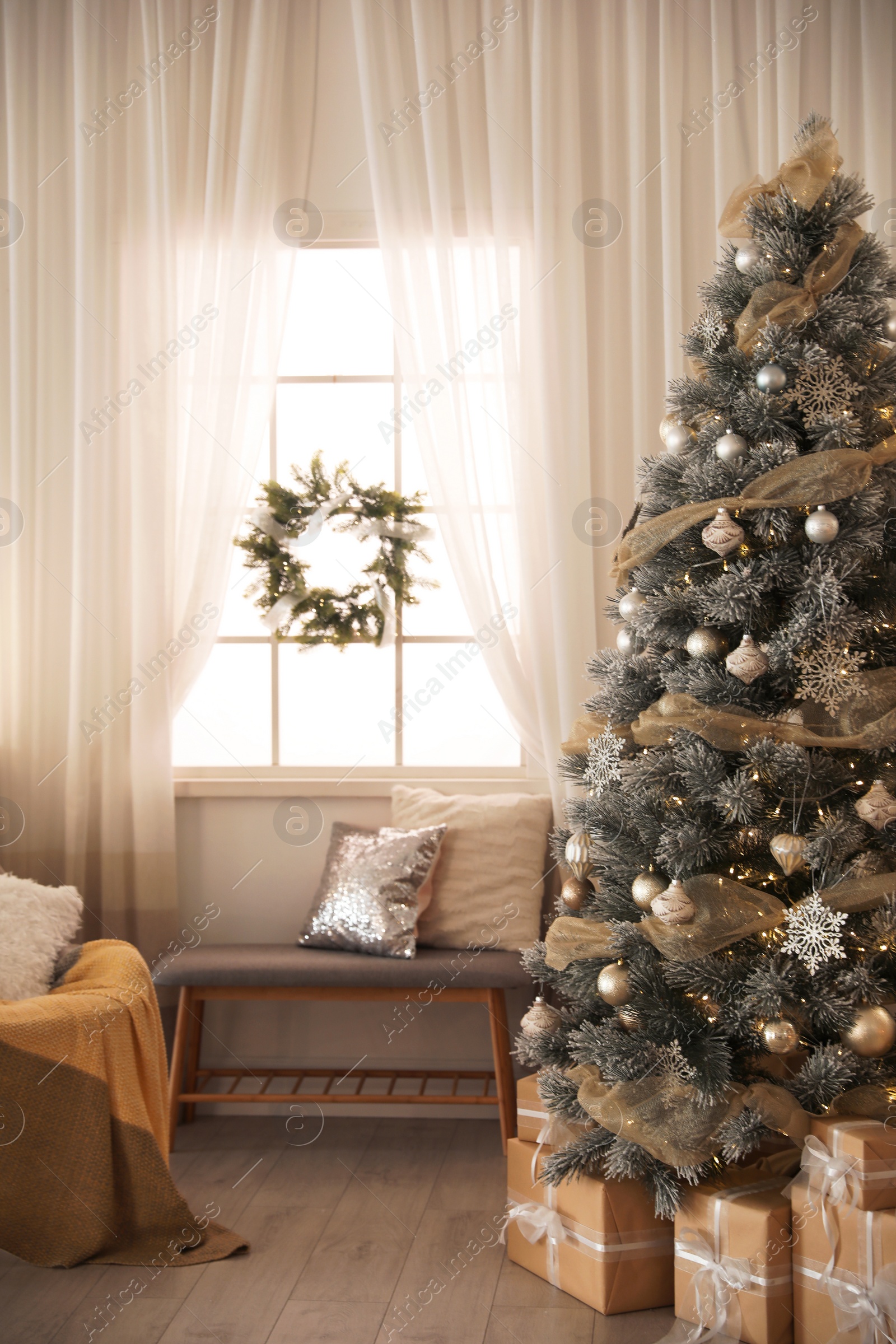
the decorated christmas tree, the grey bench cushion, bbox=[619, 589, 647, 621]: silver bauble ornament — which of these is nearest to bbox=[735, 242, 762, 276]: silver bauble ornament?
the decorated christmas tree

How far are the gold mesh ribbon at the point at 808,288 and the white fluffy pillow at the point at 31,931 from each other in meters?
2.01

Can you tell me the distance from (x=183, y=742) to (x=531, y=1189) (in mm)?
1760

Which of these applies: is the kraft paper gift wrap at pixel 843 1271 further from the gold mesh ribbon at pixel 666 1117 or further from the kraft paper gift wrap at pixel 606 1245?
the kraft paper gift wrap at pixel 606 1245

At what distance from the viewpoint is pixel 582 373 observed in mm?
2963

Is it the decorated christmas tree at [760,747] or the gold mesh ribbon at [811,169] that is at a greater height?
the gold mesh ribbon at [811,169]

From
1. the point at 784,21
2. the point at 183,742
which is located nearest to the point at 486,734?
the point at 183,742

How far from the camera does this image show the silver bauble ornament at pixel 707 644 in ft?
6.06

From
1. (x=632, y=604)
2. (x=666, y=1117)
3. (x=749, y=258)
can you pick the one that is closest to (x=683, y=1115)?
(x=666, y=1117)

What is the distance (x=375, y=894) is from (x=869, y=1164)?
4.75ft

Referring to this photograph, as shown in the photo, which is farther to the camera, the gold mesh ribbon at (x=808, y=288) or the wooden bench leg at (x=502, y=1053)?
the wooden bench leg at (x=502, y=1053)

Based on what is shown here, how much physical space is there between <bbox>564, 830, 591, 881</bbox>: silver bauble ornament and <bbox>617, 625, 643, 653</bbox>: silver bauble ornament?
14.6 inches

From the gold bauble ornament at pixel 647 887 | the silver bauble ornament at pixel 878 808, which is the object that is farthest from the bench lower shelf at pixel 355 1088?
the silver bauble ornament at pixel 878 808

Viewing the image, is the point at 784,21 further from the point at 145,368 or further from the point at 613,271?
the point at 145,368

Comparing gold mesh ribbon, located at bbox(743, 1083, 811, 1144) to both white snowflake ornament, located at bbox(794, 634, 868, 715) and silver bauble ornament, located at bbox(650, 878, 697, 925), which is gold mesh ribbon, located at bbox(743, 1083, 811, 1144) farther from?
white snowflake ornament, located at bbox(794, 634, 868, 715)
